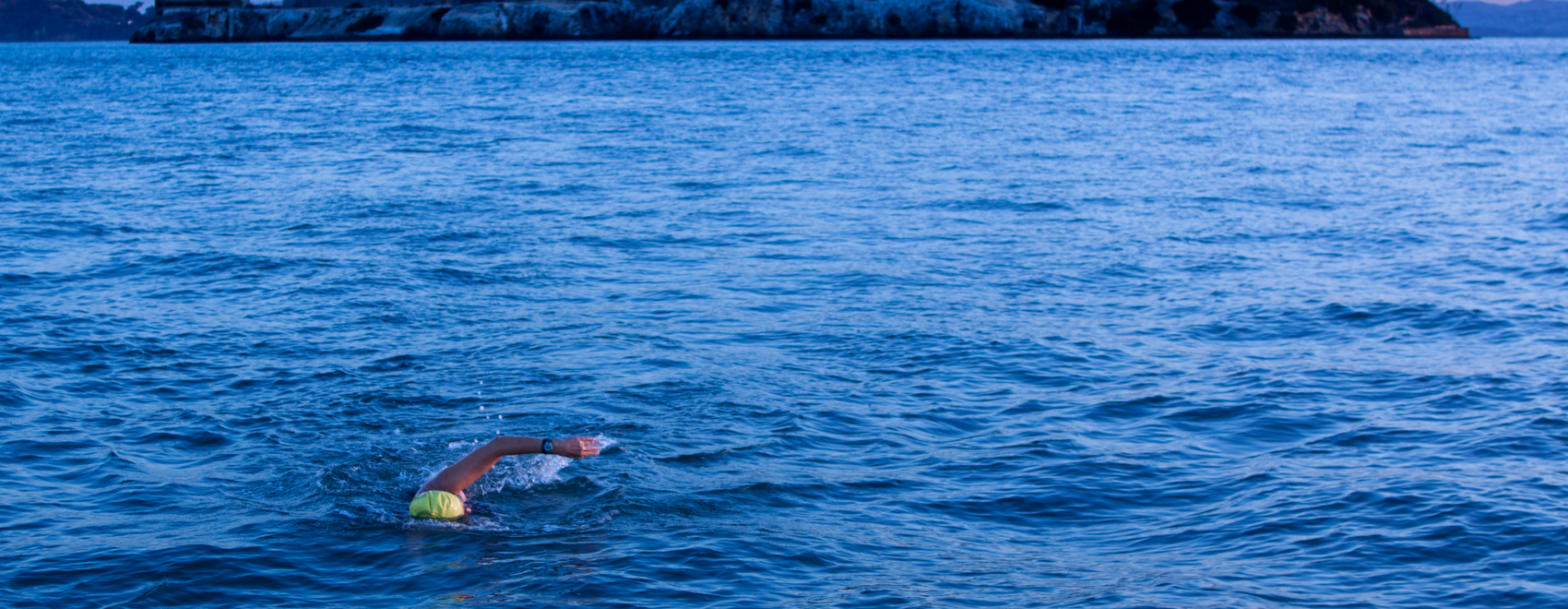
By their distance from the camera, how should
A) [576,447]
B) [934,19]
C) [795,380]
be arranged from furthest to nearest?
[934,19] < [795,380] < [576,447]

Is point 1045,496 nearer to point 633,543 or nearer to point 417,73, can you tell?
point 633,543

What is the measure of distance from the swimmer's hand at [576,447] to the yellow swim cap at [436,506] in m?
0.98

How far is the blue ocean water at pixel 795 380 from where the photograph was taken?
8734 millimetres

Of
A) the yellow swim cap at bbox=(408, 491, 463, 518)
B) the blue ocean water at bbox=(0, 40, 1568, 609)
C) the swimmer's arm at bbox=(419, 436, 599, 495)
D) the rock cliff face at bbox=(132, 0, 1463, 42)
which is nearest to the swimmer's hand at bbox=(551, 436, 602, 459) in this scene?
the swimmer's arm at bbox=(419, 436, 599, 495)

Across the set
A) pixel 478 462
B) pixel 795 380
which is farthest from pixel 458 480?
pixel 795 380

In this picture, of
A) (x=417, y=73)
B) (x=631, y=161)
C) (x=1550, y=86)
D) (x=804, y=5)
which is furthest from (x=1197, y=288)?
(x=804, y=5)

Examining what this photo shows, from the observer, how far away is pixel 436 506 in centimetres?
935

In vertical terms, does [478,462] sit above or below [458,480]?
above

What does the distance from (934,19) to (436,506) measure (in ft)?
486

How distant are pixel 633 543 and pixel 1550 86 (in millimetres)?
70570

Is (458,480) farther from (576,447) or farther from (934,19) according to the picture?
(934,19)

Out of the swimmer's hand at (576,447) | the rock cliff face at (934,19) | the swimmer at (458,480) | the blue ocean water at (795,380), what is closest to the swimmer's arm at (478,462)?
the swimmer at (458,480)

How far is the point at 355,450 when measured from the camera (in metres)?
11.0

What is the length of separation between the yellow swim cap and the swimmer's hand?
3.23 ft
